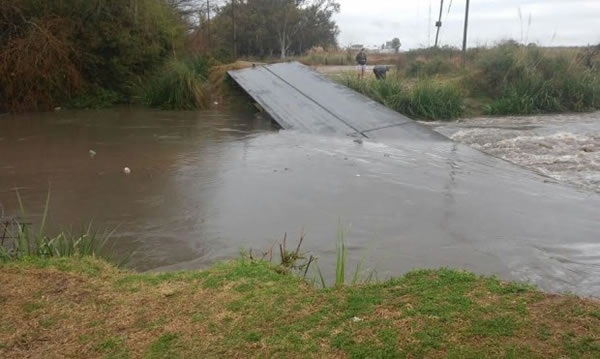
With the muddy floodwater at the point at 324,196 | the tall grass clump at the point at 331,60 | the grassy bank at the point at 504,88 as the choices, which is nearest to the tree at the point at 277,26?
the tall grass clump at the point at 331,60

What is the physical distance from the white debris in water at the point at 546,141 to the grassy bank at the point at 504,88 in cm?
70

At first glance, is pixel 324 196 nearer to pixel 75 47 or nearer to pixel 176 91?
pixel 176 91

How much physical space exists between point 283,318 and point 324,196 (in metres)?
3.74

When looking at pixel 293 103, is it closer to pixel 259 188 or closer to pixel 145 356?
pixel 259 188

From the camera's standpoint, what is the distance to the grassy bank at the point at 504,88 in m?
14.2

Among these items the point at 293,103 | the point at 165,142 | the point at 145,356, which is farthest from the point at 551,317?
the point at 293,103

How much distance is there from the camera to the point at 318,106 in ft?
41.2

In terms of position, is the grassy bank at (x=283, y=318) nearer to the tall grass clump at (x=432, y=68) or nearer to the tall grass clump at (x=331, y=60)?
the tall grass clump at (x=432, y=68)

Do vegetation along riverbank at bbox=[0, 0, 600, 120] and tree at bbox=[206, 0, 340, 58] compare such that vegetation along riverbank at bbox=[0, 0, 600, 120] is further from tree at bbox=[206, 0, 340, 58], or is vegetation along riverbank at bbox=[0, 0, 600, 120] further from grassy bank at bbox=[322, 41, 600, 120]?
tree at bbox=[206, 0, 340, 58]

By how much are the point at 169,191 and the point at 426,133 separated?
599 cm

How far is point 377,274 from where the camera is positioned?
4410 millimetres

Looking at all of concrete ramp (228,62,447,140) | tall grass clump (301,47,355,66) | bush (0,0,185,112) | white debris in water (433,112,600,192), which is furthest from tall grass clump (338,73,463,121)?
tall grass clump (301,47,355,66)

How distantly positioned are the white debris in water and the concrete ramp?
4.19 feet

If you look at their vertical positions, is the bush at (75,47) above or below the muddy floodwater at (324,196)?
above
